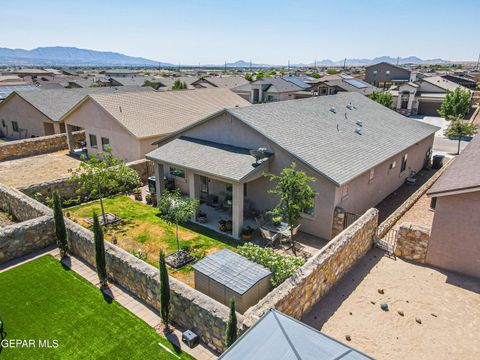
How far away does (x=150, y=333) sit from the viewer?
10.0m

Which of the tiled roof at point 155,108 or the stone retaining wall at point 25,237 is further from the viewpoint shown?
the tiled roof at point 155,108

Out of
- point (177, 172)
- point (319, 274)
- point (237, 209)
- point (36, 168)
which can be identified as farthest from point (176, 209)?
point (36, 168)

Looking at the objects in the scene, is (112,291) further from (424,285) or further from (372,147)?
(372,147)

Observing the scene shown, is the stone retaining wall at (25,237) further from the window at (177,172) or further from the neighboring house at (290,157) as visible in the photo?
the window at (177,172)

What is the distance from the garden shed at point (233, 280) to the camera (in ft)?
32.6

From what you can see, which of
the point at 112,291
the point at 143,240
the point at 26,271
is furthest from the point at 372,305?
the point at 26,271

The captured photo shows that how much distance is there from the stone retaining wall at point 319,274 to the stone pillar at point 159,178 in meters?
11.2

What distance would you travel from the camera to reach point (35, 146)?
31.9 m

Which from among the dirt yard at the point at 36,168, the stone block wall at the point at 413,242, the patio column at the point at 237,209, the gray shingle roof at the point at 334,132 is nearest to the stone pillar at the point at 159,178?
the gray shingle roof at the point at 334,132

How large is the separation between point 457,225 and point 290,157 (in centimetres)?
723

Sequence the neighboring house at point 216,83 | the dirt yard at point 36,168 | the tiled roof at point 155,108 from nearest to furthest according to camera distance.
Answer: the dirt yard at point 36,168
the tiled roof at point 155,108
the neighboring house at point 216,83

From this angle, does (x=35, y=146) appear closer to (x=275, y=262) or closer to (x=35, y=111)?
(x=35, y=111)

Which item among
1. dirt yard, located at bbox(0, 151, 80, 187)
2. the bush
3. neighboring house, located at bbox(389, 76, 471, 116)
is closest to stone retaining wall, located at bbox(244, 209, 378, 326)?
the bush

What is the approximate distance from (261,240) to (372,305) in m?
6.07
